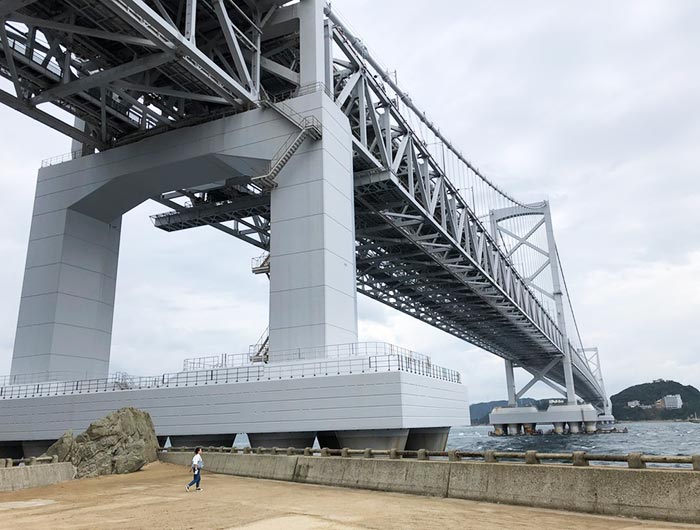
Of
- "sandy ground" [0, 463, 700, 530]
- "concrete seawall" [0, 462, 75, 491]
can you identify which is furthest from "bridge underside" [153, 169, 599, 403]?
"sandy ground" [0, 463, 700, 530]

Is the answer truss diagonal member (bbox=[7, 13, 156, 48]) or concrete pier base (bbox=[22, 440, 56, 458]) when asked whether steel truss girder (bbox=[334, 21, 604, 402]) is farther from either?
concrete pier base (bbox=[22, 440, 56, 458])

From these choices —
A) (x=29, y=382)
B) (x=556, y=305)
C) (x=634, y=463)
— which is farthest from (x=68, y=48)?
(x=556, y=305)

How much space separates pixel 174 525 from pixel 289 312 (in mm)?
15166

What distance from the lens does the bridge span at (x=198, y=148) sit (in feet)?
82.9

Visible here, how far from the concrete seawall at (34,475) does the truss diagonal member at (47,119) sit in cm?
1856

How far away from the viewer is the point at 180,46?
77.8ft

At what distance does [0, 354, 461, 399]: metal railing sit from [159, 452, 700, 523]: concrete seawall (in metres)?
5.27

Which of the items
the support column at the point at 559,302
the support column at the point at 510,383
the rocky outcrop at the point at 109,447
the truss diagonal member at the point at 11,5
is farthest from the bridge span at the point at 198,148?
the support column at the point at 510,383

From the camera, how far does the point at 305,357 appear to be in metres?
24.2

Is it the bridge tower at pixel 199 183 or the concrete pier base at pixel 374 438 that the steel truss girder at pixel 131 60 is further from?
the concrete pier base at pixel 374 438

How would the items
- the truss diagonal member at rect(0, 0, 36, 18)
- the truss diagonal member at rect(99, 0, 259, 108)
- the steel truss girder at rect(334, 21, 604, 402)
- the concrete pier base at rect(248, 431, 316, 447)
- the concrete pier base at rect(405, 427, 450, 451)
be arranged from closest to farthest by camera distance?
the truss diagonal member at rect(99, 0, 259, 108) → the truss diagonal member at rect(0, 0, 36, 18) → the concrete pier base at rect(248, 431, 316, 447) → the concrete pier base at rect(405, 427, 450, 451) → the steel truss girder at rect(334, 21, 604, 402)

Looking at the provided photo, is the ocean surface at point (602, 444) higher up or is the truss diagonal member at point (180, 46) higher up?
the truss diagonal member at point (180, 46)

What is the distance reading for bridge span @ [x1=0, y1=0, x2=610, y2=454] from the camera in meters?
25.3

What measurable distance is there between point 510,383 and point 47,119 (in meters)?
95.6
